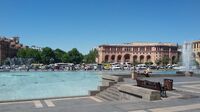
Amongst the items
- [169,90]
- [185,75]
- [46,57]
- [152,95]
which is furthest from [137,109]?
[46,57]

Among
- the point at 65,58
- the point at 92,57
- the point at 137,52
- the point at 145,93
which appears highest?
the point at 137,52

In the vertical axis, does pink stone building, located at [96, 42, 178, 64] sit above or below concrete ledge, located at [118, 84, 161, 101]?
above

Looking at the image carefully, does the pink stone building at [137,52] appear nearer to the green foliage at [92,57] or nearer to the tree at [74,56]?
the green foliage at [92,57]

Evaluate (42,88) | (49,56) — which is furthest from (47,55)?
(42,88)

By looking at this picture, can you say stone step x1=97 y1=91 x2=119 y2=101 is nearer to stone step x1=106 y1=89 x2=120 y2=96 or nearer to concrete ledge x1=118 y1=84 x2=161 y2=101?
stone step x1=106 y1=89 x2=120 y2=96

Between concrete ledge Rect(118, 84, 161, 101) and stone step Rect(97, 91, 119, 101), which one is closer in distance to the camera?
concrete ledge Rect(118, 84, 161, 101)

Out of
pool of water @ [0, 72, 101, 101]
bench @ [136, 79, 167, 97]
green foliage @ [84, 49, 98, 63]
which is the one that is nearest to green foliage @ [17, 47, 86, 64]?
green foliage @ [84, 49, 98, 63]

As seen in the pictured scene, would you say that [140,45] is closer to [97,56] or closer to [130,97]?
[97,56]

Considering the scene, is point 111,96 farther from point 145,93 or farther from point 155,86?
point 145,93

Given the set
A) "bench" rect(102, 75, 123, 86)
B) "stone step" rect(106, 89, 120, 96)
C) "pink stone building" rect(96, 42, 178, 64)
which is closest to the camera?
"stone step" rect(106, 89, 120, 96)

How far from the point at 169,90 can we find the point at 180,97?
2853 mm

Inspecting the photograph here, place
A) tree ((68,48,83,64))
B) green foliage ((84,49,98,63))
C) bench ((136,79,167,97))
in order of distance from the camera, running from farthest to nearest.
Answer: green foliage ((84,49,98,63)) < tree ((68,48,83,64)) < bench ((136,79,167,97))

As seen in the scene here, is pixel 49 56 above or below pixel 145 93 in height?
above

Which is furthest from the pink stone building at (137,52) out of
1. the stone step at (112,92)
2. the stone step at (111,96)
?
the stone step at (111,96)
